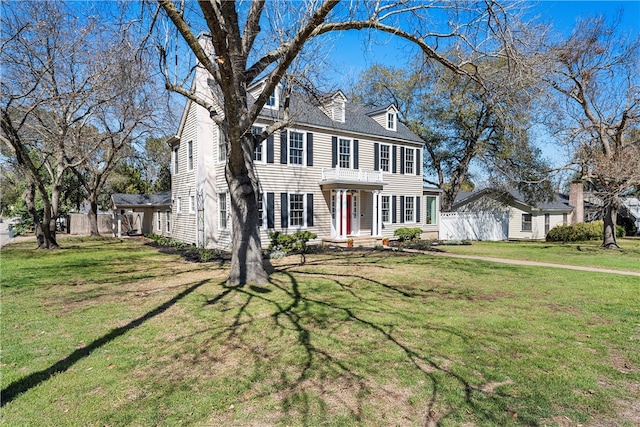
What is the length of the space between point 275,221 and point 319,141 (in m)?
4.63

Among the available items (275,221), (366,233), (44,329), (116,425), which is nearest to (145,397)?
(116,425)

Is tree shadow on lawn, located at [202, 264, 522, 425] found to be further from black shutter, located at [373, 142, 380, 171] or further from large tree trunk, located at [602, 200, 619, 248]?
large tree trunk, located at [602, 200, 619, 248]

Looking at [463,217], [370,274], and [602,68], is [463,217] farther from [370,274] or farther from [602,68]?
[370,274]

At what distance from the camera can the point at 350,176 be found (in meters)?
18.4

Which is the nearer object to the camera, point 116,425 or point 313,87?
point 116,425

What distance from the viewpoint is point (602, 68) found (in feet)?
55.3

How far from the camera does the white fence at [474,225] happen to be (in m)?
24.2

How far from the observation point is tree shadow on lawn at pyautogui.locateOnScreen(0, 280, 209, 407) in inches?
150

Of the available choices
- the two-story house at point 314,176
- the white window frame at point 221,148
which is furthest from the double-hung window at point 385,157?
the white window frame at point 221,148

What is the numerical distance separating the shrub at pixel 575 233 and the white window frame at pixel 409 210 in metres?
9.65

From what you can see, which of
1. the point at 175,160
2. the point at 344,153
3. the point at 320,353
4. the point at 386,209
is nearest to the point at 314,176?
the point at 344,153

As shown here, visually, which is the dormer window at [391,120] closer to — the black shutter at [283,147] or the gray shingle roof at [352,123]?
the gray shingle roof at [352,123]

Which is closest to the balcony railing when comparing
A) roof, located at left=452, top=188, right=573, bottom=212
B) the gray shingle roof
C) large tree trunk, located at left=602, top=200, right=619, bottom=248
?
the gray shingle roof

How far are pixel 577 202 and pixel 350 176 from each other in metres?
24.9
